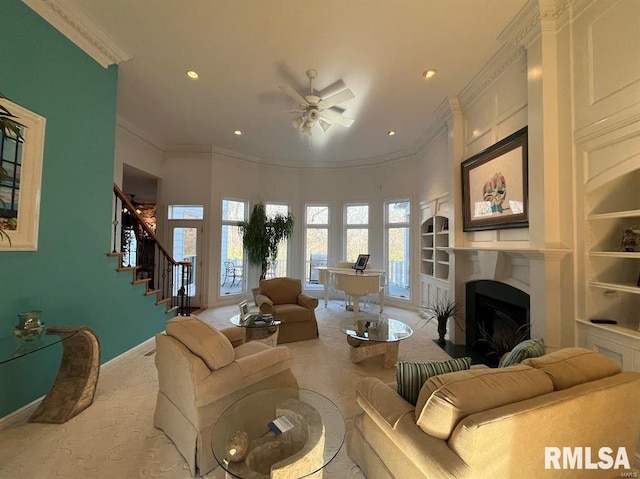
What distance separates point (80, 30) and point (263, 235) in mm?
4113

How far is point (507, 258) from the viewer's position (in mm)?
2893

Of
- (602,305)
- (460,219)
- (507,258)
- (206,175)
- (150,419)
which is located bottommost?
(150,419)

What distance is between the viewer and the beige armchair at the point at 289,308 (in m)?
3.81

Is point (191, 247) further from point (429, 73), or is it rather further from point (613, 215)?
point (613, 215)

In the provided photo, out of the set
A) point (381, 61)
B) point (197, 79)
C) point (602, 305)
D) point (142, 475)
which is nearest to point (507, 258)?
point (602, 305)

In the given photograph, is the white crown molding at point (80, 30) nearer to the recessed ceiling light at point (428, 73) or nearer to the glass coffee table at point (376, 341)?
the recessed ceiling light at point (428, 73)

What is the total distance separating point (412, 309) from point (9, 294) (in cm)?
582

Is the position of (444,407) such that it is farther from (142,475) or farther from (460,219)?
(460,219)

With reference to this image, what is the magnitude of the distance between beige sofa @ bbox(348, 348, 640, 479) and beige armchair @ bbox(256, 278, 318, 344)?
2.47 m

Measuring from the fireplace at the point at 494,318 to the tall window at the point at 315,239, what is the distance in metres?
3.85

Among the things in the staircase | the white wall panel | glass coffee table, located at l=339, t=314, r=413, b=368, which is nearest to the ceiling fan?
the white wall panel

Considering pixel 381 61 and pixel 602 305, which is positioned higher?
pixel 381 61

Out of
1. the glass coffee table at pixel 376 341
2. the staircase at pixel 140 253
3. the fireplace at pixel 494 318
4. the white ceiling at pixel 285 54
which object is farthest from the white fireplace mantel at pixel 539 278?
the staircase at pixel 140 253

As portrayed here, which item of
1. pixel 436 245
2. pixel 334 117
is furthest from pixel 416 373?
pixel 436 245
